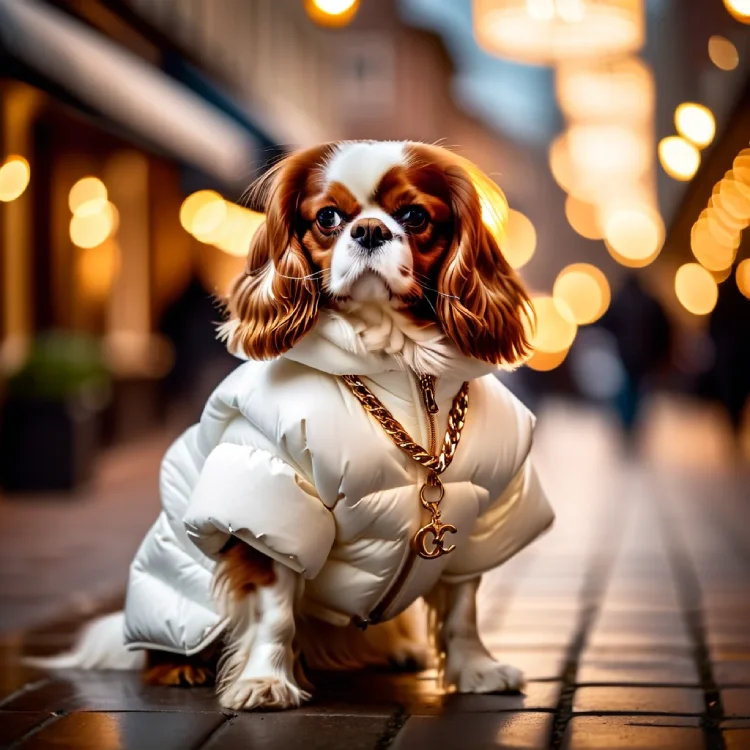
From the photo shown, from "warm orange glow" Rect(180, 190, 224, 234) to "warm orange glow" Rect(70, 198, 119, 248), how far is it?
1.74 m

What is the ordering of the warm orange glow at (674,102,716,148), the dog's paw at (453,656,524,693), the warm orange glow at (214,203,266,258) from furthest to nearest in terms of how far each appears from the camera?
1. the warm orange glow at (214,203,266,258)
2. the warm orange glow at (674,102,716,148)
3. the dog's paw at (453,656,524,693)

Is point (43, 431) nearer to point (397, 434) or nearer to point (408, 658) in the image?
point (408, 658)

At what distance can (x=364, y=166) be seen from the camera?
3762 millimetres

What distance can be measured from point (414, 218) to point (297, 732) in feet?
4.38

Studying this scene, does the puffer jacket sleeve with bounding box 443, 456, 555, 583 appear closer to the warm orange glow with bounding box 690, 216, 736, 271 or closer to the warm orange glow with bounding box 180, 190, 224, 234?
the warm orange glow with bounding box 690, 216, 736, 271

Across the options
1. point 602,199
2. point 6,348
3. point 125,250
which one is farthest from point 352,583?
point 602,199

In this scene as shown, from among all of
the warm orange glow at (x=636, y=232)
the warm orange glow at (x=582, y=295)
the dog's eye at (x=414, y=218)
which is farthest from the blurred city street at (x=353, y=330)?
the warm orange glow at (x=582, y=295)

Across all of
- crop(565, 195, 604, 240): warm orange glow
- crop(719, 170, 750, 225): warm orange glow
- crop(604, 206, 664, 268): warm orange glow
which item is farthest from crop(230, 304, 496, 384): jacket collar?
crop(565, 195, 604, 240): warm orange glow

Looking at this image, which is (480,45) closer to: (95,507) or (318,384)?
(95,507)

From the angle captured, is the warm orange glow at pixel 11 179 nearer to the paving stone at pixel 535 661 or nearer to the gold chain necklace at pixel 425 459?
the paving stone at pixel 535 661

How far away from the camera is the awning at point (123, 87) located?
8.65 metres

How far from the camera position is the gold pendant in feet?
12.8

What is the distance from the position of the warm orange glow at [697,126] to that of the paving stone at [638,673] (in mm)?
4617

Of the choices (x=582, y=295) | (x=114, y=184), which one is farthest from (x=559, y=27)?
(x=582, y=295)
